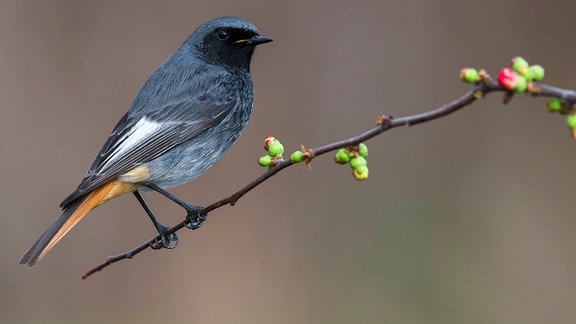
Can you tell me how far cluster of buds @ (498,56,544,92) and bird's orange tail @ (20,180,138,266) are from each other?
255cm

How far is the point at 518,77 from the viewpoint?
2.34m

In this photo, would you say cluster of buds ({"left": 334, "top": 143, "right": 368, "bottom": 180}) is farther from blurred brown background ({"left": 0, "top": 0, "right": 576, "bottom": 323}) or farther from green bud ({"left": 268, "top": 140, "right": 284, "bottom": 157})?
blurred brown background ({"left": 0, "top": 0, "right": 576, "bottom": 323})

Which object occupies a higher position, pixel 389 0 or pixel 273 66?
pixel 389 0

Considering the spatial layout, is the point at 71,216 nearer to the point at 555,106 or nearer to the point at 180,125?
the point at 180,125

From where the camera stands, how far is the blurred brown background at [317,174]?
7.04 meters

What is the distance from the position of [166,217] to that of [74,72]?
182 centimetres

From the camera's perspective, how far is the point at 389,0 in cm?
857

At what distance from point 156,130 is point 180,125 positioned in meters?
0.14

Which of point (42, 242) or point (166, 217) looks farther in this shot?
point (166, 217)

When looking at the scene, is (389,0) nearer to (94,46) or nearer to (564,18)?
(564,18)

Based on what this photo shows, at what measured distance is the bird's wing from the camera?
176 inches

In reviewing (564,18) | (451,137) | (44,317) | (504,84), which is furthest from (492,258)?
(504,84)

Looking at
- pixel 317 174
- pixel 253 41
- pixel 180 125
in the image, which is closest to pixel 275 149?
pixel 180 125

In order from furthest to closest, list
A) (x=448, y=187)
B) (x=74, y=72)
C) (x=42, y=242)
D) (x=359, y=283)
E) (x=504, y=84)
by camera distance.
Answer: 1. (x=74, y=72)
2. (x=448, y=187)
3. (x=359, y=283)
4. (x=42, y=242)
5. (x=504, y=84)
